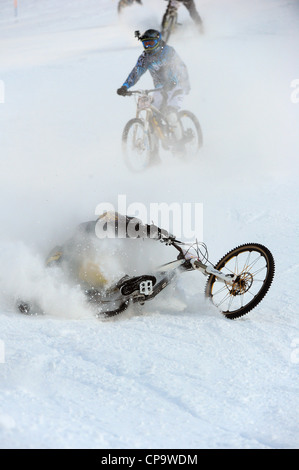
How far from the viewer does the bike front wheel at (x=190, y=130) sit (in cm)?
984

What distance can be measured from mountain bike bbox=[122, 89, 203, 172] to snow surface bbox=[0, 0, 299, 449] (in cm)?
36

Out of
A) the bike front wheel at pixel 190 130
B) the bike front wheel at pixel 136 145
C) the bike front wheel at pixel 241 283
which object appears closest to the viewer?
A: the bike front wheel at pixel 241 283

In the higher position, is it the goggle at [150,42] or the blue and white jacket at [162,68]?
the goggle at [150,42]

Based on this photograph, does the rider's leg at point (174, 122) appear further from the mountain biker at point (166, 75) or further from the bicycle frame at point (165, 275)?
the bicycle frame at point (165, 275)

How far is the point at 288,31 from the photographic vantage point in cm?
1764

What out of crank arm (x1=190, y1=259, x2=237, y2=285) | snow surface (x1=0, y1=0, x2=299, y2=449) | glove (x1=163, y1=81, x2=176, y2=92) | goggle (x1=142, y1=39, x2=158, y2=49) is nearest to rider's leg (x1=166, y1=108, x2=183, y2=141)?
glove (x1=163, y1=81, x2=176, y2=92)

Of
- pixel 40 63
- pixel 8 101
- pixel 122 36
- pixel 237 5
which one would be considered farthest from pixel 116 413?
pixel 237 5

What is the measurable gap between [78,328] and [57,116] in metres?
9.75

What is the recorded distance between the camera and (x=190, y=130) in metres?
9.95

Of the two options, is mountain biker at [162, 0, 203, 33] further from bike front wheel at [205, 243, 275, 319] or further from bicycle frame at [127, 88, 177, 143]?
bike front wheel at [205, 243, 275, 319]

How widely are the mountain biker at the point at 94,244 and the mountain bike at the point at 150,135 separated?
3700 mm

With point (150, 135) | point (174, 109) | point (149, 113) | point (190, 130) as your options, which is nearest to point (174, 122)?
point (174, 109)

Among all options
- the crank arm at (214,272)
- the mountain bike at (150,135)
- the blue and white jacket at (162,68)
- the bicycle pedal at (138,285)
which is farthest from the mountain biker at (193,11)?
the bicycle pedal at (138,285)

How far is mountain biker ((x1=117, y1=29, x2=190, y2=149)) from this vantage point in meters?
9.41
